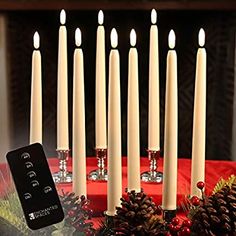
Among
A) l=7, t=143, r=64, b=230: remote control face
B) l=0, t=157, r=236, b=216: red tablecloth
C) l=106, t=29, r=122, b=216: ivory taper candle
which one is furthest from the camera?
l=0, t=157, r=236, b=216: red tablecloth

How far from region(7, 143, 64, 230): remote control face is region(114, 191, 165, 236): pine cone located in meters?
0.08

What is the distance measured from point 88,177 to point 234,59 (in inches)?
45.5

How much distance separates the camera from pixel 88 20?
207 cm

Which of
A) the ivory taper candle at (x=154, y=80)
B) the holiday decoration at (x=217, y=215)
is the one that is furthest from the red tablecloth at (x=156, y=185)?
the holiday decoration at (x=217, y=215)

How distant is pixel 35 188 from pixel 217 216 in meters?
0.20

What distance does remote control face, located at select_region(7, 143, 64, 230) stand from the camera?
2.15ft

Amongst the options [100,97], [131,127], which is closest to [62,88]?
[100,97]

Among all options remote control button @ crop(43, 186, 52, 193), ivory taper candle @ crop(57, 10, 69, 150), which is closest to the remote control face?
remote control button @ crop(43, 186, 52, 193)

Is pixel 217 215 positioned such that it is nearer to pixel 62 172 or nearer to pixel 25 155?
pixel 25 155

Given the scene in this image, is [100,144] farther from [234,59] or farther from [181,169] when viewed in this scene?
[234,59]

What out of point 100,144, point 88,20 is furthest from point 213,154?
point 100,144

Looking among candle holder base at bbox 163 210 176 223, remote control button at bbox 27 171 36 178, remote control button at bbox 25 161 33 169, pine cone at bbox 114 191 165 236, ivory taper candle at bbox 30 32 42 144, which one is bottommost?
candle holder base at bbox 163 210 176 223

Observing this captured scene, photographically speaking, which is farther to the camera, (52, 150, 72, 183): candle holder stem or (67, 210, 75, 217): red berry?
(52, 150, 72, 183): candle holder stem

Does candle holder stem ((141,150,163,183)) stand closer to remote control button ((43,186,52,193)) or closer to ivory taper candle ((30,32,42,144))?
ivory taper candle ((30,32,42,144))
